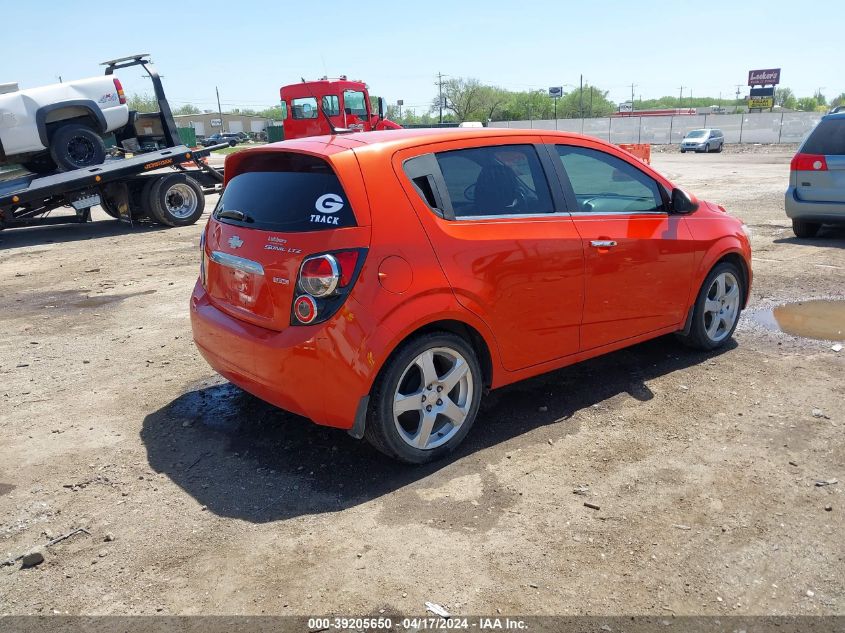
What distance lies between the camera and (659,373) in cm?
506

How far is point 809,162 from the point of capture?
382 inches

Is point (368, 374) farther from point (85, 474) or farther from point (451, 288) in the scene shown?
point (85, 474)

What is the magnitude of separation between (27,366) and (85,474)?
228 centimetres

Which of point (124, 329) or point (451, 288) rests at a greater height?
point (451, 288)

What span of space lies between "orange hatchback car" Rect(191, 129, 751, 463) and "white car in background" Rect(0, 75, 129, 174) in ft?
32.4

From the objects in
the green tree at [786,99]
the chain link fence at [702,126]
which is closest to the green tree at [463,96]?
the chain link fence at [702,126]

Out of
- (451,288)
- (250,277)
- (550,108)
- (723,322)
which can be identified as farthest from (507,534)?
(550,108)

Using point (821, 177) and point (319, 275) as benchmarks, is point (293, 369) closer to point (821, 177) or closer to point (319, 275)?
point (319, 275)

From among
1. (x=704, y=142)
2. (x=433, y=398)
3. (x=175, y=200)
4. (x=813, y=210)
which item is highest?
(x=175, y=200)

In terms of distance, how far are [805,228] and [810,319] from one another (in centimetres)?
460

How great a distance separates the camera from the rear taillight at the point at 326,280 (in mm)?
3363

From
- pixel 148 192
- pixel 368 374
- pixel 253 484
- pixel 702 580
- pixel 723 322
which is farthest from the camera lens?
pixel 148 192

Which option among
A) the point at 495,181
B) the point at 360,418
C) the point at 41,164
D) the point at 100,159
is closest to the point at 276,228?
the point at 360,418

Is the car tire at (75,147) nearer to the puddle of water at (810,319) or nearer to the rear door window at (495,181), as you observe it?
the rear door window at (495,181)
